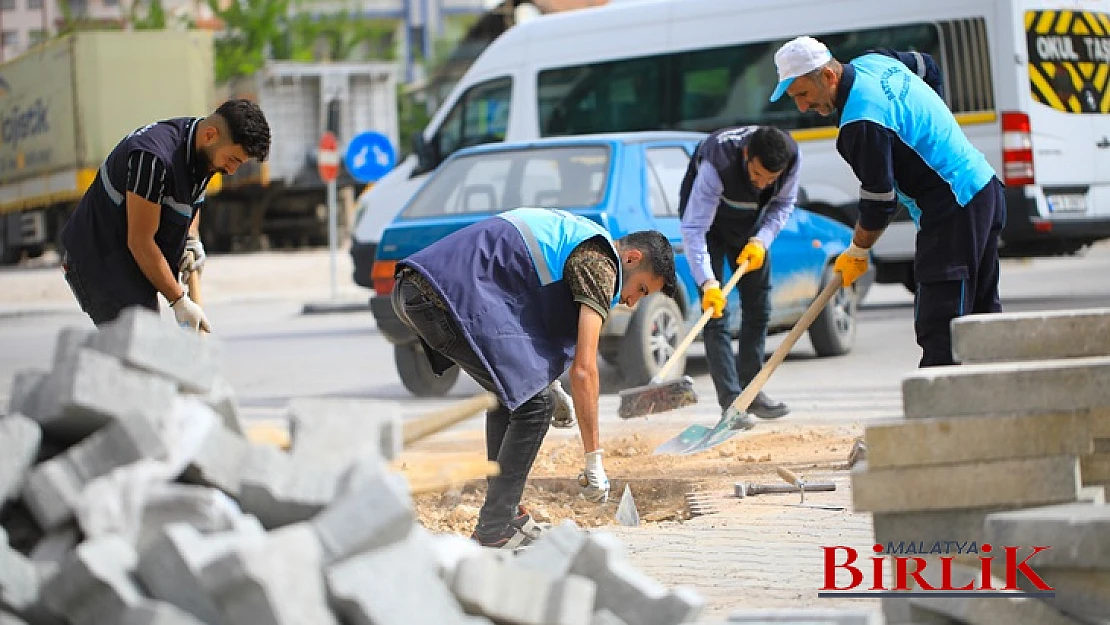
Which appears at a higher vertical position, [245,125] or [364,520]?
[245,125]

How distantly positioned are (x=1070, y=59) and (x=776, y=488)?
929 cm

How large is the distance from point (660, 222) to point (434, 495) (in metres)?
3.83

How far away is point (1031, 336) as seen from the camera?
177 inches

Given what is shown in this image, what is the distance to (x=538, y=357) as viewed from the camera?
5.61 metres

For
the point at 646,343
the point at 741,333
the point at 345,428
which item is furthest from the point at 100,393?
the point at 646,343

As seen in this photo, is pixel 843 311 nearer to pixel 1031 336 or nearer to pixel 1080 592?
pixel 1031 336

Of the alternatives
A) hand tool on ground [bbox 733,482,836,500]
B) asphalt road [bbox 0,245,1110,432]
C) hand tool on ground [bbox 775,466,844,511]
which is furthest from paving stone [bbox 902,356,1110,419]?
asphalt road [bbox 0,245,1110,432]

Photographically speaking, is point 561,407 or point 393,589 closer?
point 393,589

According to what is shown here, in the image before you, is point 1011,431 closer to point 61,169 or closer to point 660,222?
point 660,222

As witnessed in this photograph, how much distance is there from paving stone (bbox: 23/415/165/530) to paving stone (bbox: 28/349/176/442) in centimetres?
4

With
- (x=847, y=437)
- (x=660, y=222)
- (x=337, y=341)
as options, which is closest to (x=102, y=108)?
(x=337, y=341)

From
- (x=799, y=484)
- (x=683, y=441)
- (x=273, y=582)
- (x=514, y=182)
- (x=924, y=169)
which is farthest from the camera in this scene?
(x=514, y=182)

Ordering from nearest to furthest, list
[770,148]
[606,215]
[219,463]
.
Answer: [219,463] < [770,148] < [606,215]

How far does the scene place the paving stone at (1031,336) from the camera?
4.48 m
